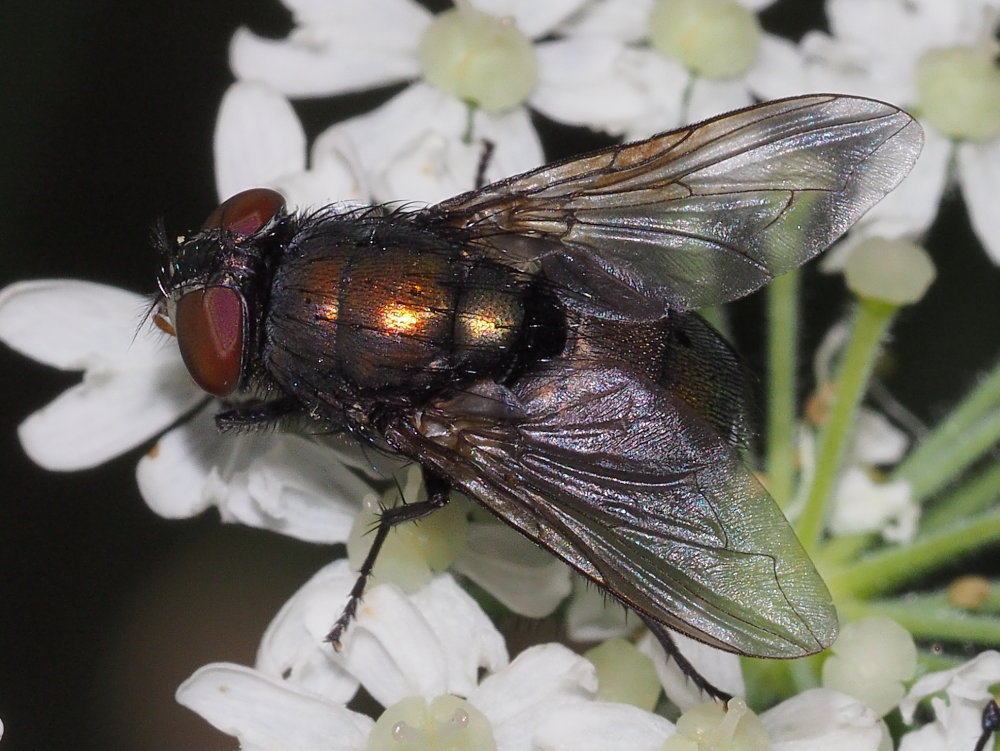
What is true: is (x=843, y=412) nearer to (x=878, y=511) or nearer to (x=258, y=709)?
(x=878, y=511)

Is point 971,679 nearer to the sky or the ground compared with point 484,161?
nearer to the ground

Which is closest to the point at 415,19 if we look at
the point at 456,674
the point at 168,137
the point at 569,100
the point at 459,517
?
the point at 569,100

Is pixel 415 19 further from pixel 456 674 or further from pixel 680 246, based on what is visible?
pixel 456 674

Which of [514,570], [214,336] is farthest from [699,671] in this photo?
[214,336]

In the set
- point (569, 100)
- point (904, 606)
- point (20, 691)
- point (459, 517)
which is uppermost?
point (569, 100)

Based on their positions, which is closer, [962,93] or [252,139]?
[252,139]

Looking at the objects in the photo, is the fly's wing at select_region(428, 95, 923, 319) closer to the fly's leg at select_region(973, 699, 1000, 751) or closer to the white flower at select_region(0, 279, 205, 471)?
the white flower at select_region(0, 279, 205, 471)
